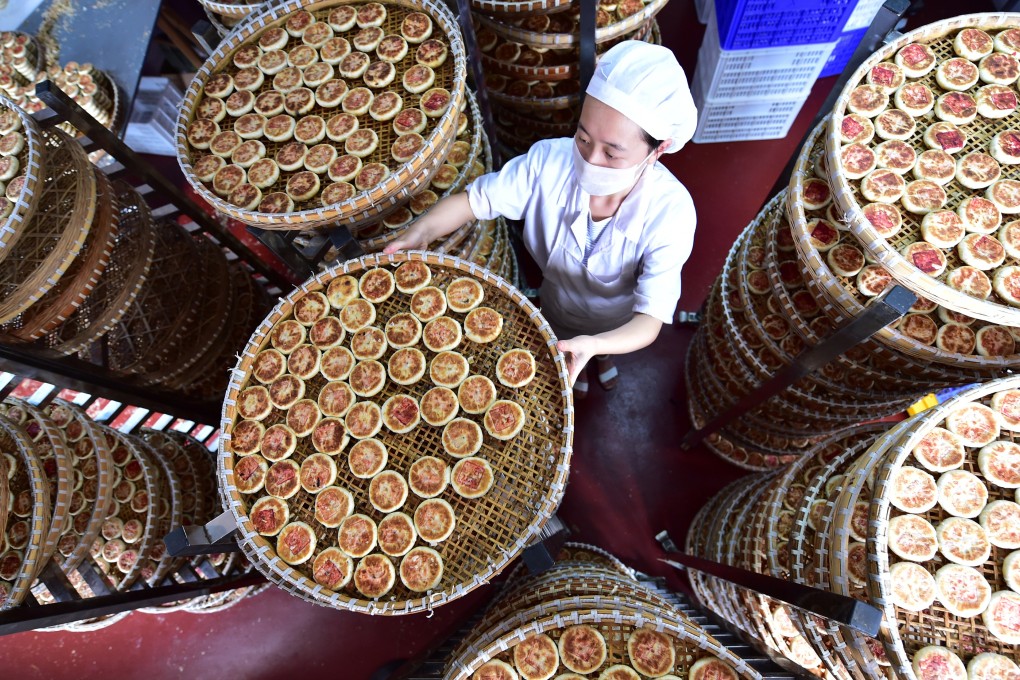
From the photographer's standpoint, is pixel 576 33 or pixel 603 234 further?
pixel 576 33

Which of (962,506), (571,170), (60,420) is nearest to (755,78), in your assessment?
(571,170)

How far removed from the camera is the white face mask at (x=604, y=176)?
6.81 ft

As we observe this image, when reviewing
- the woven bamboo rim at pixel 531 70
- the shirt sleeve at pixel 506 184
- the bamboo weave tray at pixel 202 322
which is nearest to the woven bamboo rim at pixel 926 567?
the shirt sleeve at pixel 506 184

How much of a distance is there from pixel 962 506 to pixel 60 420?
12.7 ft

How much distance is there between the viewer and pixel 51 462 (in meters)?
2.33

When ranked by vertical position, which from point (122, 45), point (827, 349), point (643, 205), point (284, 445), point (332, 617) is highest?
point (122, 45)

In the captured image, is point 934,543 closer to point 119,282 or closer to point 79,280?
point 79,280

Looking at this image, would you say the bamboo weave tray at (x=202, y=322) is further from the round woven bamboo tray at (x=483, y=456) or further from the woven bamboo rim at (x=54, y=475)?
the round woven bamboo tray at (x=483, y=456)

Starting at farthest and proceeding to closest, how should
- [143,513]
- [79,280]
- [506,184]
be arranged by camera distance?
[143,513]
[506,184]
[79,280]

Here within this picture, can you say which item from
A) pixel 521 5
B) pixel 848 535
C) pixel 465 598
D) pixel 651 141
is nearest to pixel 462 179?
pixel 651 141

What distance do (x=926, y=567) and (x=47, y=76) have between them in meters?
6.36

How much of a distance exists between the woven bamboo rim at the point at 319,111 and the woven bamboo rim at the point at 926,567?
198 cm

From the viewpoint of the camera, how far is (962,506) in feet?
5.82

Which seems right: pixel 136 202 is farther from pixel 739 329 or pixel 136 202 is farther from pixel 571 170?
pixel 739 329
